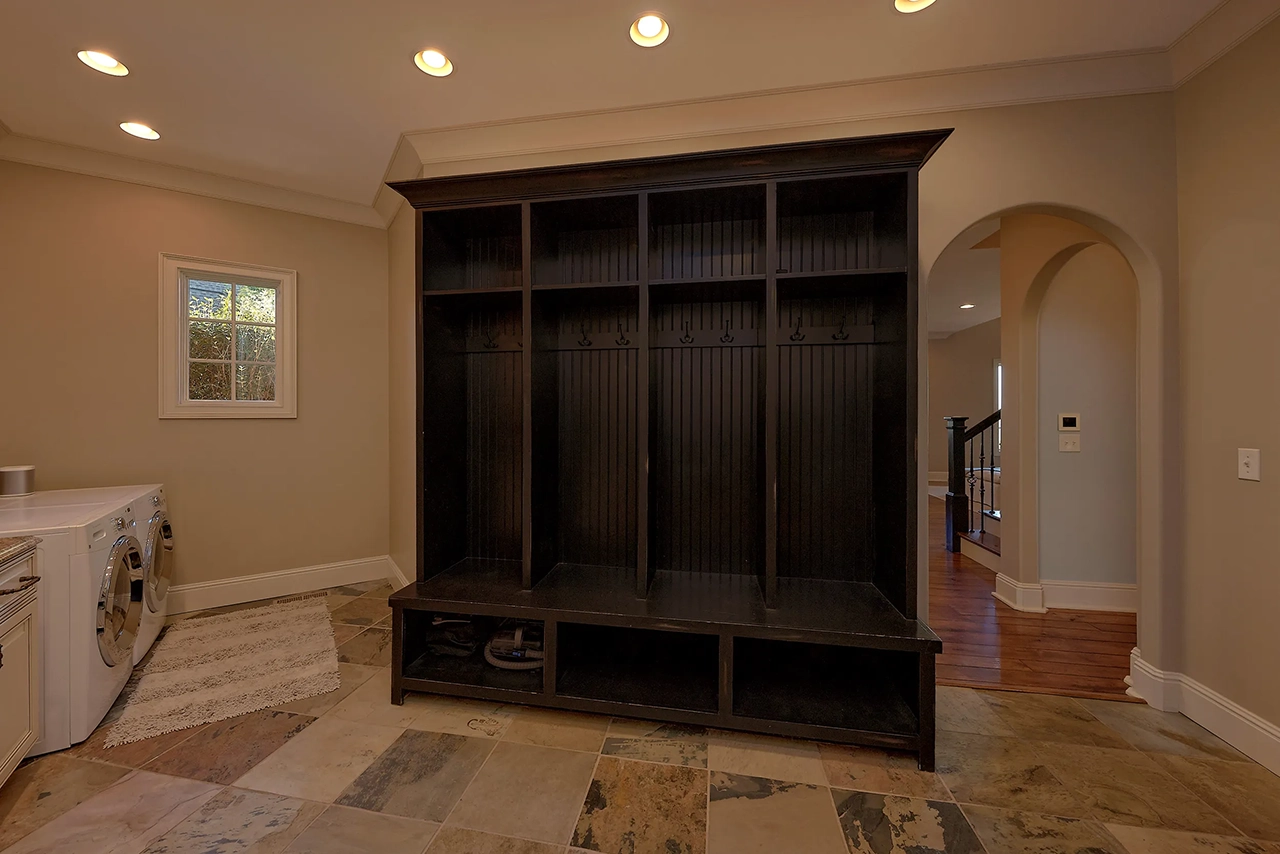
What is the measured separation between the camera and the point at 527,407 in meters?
2.00

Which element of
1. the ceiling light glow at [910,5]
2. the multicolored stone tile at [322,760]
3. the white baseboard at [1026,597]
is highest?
the ceiling light glow at [910,5]

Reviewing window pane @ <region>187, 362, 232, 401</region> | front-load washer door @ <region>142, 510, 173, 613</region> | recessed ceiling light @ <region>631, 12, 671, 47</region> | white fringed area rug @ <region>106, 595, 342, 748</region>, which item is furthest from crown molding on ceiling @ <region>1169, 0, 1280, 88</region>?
window pane @ <region>187, 362, 232, 401</region>

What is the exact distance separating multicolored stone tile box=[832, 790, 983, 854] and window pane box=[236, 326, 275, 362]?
4061mm

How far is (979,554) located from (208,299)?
20.5ft

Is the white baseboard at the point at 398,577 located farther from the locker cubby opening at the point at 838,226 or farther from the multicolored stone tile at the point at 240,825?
the locker cubby opening at the point at 838,226

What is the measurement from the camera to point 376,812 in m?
1.47

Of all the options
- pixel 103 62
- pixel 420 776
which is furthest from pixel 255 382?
pixel 420 776

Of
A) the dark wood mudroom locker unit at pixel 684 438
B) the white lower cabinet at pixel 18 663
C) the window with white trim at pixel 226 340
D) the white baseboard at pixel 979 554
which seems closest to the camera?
the white lower cabinet at pixel 18 663

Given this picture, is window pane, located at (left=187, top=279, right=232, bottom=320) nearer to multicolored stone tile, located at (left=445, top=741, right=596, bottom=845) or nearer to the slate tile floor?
the slate tile floor

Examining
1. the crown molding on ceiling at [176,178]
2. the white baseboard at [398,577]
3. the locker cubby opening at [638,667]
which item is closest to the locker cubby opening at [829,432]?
the locker cubby opening at [638,667]

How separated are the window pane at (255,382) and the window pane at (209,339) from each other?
0.45 feet

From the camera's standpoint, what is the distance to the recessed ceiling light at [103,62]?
1.98 m

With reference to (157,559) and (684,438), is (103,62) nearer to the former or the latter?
(157,559)

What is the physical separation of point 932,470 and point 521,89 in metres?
9.23
